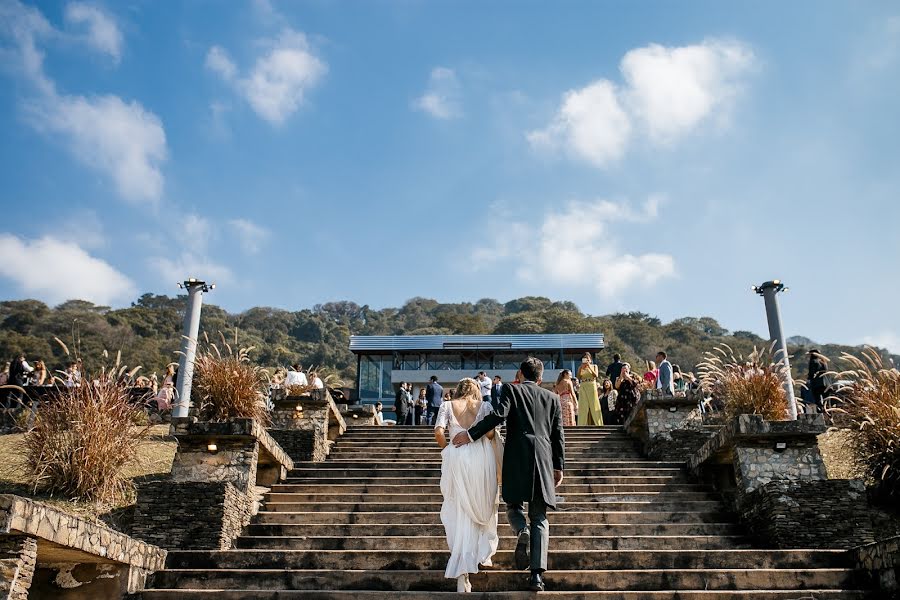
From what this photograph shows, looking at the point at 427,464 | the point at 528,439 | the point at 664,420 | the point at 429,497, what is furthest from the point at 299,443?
the point at 528,439

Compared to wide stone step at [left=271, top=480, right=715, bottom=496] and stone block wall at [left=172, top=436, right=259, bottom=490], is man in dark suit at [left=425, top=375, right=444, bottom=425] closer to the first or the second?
wide stone step at [left=271, top=480, right=715, bottom=496]

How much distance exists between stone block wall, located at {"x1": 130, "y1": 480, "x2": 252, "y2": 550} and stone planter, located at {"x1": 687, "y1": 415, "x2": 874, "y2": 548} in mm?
5123

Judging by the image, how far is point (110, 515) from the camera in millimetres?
7676

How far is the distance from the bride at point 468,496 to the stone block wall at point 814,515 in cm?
Answer: 298

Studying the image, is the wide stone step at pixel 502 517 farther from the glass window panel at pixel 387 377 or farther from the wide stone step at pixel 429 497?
the glass window panel at pixel 387 377

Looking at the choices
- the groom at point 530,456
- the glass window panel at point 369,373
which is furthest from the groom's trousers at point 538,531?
the glass window panel at point 369,373

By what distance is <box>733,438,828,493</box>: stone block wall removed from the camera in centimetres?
739

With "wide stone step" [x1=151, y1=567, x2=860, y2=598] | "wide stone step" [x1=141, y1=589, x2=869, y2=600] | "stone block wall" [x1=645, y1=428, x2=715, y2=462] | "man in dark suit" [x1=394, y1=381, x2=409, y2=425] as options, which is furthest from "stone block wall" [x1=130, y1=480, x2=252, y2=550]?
"man in dark suit" [x1=394, y1=381, x2=409, y2=425]

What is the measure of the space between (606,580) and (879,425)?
14.1 feet

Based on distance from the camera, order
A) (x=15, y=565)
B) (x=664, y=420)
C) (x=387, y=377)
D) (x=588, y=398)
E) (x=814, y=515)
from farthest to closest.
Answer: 1. (x=387, y=377)
2. (x=588, y=398)
3. (x=664, y=420)
4. (x=814, y=515)
5. (x=15, y=565)

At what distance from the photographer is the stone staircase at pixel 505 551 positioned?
5516 millimetres

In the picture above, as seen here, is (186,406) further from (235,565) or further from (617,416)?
(617,416)

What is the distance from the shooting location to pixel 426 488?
8.60m

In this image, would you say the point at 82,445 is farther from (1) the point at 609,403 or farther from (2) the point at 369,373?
(2) the point at 369,373
